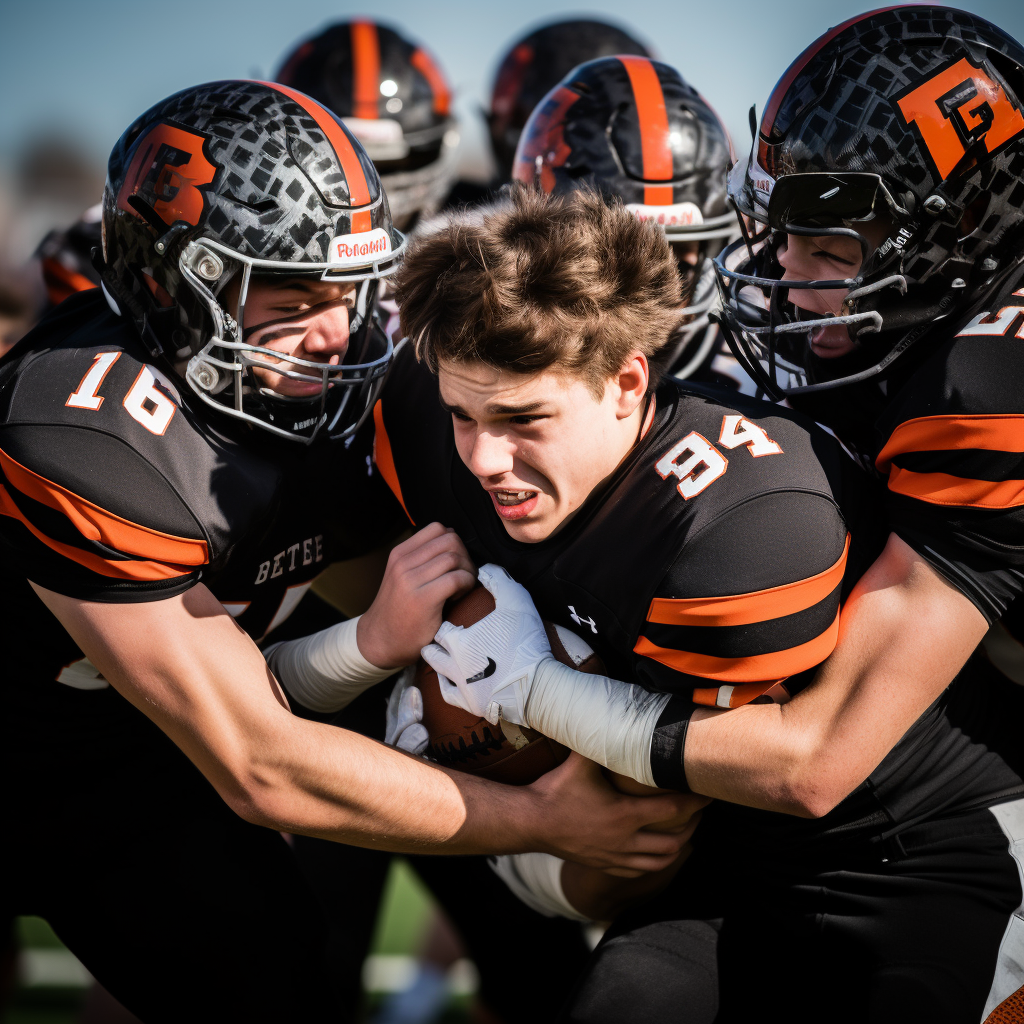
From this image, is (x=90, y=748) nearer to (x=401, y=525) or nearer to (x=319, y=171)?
(x=401, y=525)

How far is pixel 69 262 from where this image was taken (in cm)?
388

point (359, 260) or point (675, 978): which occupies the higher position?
point (359, 260)

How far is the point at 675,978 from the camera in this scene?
2205mm

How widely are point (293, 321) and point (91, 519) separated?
69 cm

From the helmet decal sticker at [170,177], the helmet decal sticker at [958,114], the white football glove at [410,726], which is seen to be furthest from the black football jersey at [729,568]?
the helmet decal sticker at [170,177]

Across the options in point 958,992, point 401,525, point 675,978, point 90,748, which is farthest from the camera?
point 401,525

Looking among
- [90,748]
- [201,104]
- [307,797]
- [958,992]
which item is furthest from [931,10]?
[90,748]

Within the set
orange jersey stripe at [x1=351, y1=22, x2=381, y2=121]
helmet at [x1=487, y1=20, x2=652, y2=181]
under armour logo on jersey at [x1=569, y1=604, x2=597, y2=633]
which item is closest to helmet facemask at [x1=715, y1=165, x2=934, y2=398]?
under armour logo on jersey at [x1=569, y1=604, x2=597, y2=633]

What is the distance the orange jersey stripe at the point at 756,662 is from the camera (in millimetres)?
1910

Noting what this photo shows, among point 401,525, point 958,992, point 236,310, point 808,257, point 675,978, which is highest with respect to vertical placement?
point 808,257

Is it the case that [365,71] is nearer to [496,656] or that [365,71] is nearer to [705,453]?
[705,453]

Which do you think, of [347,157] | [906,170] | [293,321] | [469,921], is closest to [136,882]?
[469,921]

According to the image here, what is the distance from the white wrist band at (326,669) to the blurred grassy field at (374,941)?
1177 millimetres

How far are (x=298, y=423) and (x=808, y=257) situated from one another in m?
1.30
